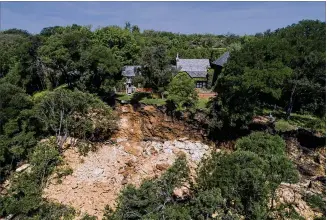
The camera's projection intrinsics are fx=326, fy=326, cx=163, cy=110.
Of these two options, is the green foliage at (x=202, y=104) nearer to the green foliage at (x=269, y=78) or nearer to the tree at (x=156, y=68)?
the green foliage at (x=269, y=78)

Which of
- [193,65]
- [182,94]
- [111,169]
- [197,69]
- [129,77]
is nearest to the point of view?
[111,169]

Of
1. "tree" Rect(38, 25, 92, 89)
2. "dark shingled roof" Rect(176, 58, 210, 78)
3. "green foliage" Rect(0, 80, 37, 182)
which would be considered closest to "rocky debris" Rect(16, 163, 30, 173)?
"green foliage" Rect(0, 80, 37, 182)

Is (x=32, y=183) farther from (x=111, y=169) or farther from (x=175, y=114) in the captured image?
(x=175, y=114)

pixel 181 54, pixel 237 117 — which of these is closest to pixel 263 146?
pixel 237 117

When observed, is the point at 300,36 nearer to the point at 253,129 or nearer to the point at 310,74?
the point at 310,74

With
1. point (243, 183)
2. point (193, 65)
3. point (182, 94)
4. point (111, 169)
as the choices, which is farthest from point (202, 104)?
point (243, 183)

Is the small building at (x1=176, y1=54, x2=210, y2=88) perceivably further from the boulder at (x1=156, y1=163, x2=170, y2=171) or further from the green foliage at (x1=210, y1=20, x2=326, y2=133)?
the boulder at (x1=156, y1=163, x2=170, y2=171)

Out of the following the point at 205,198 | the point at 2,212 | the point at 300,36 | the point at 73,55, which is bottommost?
the point at 2,212
